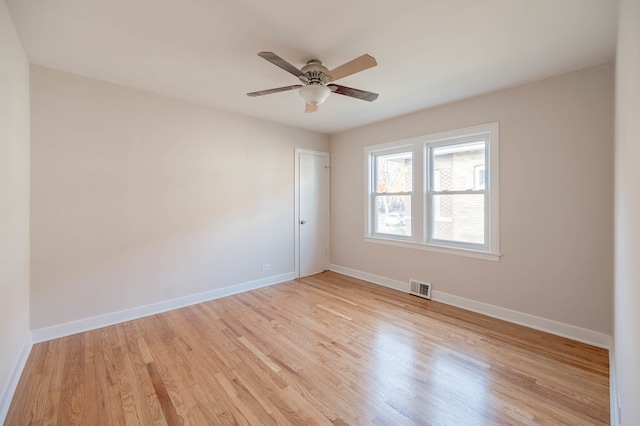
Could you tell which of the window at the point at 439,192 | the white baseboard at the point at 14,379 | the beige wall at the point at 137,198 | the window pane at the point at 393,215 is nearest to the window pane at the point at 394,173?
the window at the point at 439,192

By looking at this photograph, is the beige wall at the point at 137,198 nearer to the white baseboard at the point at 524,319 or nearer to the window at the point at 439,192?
the window at the point at 439,192

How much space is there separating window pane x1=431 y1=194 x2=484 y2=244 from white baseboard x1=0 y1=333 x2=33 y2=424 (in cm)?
423

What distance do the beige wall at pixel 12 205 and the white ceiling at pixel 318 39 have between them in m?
0.30

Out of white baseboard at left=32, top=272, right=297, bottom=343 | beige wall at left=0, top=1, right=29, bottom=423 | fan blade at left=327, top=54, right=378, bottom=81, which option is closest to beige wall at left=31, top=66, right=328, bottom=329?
white baseboard at left=32, top=272, right=297, bottom=343

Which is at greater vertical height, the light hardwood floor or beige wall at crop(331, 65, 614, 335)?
beige wall at crop(331, 65, 614, 335)

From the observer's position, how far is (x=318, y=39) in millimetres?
2082

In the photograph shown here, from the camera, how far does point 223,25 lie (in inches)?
76.1

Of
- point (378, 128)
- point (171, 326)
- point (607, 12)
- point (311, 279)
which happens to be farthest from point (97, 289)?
point (607, 12)

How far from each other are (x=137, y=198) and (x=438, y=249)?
149 inches

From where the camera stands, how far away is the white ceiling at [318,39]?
1.77 metres

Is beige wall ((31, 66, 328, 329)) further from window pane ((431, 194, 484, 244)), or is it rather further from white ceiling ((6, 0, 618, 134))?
window pane ((431, 194, 484, 244))

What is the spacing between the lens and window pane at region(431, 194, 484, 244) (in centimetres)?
331

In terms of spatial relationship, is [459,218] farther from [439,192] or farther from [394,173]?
[394,173]

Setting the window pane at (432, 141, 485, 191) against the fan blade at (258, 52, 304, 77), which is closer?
the fan blade at (258, 52, 304, 77)
